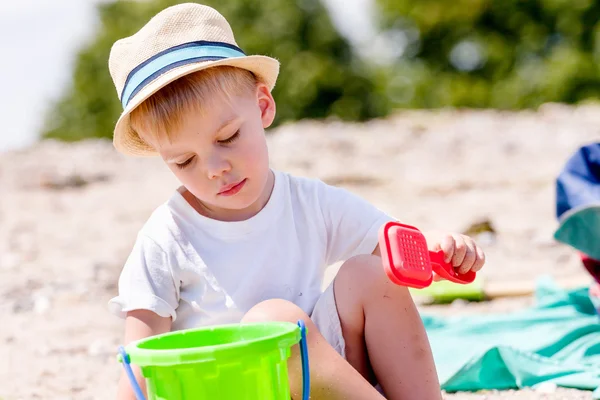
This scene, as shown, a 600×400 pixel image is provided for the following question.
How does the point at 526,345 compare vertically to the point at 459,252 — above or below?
below

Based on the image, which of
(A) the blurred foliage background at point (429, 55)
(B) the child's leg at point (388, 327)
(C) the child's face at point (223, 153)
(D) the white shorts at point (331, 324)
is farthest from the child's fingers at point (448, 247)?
(A) the blurred foliage background at point (429, 55)

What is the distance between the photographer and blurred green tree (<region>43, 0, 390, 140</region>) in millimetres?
25344

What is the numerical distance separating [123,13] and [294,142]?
2232cm

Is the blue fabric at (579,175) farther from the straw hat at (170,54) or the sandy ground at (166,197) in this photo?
the straw hat at (170,54)

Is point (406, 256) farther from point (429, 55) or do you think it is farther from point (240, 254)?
point (429, 55)

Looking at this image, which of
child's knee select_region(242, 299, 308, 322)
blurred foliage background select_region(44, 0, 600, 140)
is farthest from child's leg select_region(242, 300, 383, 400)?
blurred foliage background select_region(44, 0, 600, 140)

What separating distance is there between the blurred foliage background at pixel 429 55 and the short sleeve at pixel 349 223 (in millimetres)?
21547

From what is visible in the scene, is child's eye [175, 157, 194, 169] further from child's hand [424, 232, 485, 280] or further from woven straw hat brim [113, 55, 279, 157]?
child's hand [424, 232, 485, 280]

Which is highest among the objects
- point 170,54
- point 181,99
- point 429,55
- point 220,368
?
point 429,55

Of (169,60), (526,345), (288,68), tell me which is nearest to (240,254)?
(169,60)

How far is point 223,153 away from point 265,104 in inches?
11.2

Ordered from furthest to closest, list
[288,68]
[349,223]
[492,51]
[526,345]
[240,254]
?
[288,68] → [492,51] → [526,345] → [349,223] → [240,254]

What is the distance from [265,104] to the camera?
2.06 m

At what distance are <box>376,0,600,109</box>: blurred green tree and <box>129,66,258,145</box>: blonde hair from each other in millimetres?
21810
